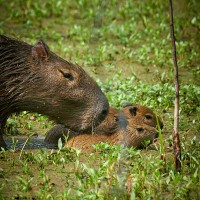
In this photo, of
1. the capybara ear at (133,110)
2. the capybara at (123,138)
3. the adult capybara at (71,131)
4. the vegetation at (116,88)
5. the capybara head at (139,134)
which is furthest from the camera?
the capybara ear at (133,110)

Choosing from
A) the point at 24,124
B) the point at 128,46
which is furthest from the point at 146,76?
the point at 24,124

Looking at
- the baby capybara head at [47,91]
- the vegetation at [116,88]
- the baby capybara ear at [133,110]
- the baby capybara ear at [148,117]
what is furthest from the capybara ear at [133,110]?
the baby capybara head at [47,91]

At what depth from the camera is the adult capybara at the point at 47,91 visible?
645cm

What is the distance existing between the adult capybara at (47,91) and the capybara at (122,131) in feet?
0.59

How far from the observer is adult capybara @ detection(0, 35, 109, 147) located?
21.2 ft

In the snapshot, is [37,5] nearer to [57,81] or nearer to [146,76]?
[146,76]

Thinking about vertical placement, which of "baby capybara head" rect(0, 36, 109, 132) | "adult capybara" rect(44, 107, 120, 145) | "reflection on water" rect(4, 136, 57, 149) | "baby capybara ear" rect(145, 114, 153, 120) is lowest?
"reflection on water" rect(4, 136, 57, 149)

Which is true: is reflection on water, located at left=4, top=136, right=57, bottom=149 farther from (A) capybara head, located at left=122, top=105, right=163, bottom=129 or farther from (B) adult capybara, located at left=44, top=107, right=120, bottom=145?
(A) capybara head, located at left=122, top=105, right=163, bottom=129

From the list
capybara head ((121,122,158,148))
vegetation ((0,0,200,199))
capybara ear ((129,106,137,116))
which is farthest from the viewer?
capybara ear ((129,106,137,116))

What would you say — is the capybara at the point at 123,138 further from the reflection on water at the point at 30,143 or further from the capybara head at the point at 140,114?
the reflection on water at the point at 30,143

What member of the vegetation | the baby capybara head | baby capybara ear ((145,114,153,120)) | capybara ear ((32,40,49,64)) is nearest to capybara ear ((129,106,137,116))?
baby capybara ear ((145,114,153,120))

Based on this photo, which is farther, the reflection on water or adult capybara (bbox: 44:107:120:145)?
adult capybara (bbox: 44:107:120:145)

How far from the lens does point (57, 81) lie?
21.3 feet

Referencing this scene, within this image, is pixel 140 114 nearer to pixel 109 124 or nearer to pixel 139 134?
pixel 139 134
